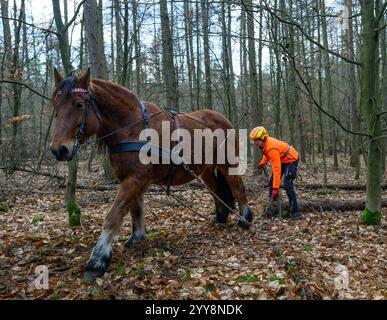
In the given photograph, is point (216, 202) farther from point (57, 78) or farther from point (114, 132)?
point (57, 78)

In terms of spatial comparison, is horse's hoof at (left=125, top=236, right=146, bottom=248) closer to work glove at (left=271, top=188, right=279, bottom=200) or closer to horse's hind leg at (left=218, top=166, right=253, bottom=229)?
horse's hind leg at (left=218, top=166, right=253, bottom=229)

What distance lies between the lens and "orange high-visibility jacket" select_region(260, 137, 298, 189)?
21.8 feet

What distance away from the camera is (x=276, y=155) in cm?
679

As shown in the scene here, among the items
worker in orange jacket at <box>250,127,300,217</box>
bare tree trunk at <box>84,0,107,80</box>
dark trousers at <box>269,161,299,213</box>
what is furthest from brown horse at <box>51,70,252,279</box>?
dark trousers at <box>269,161,299,213</box>

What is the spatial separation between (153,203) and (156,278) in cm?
416

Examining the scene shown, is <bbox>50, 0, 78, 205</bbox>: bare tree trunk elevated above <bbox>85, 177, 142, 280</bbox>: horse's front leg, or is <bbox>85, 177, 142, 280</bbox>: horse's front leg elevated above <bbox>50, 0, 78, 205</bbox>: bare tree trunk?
<bbox>50, 0, 78, 205</bbox>: bare tree trunk

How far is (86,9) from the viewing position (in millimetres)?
6457

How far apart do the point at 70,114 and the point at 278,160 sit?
4121 mm

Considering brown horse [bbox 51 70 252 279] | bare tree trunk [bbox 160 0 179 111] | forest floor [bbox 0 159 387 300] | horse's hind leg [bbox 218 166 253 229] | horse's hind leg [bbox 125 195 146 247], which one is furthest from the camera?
bare tree trunk [bbox 160 0 179 111]

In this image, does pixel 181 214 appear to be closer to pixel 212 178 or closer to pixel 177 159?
pixel 212 178

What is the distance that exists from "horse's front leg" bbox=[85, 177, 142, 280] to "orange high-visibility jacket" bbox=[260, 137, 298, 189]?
3.05 m

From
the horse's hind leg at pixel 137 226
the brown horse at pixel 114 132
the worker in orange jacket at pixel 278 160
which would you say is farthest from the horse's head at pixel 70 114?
the worker in orange jacket at pixel 278 160

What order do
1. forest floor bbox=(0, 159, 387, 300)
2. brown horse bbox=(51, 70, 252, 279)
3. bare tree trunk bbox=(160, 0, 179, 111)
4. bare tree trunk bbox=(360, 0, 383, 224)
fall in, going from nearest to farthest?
forest floor bbox=(0, 159, 387, 300)
brown horse bbox=(51, 70, 252, 279)
bare tree trunk bbox=(360, 0, 383, 224)
bare tree trunk bbox=(160, 0, 179, 111)
